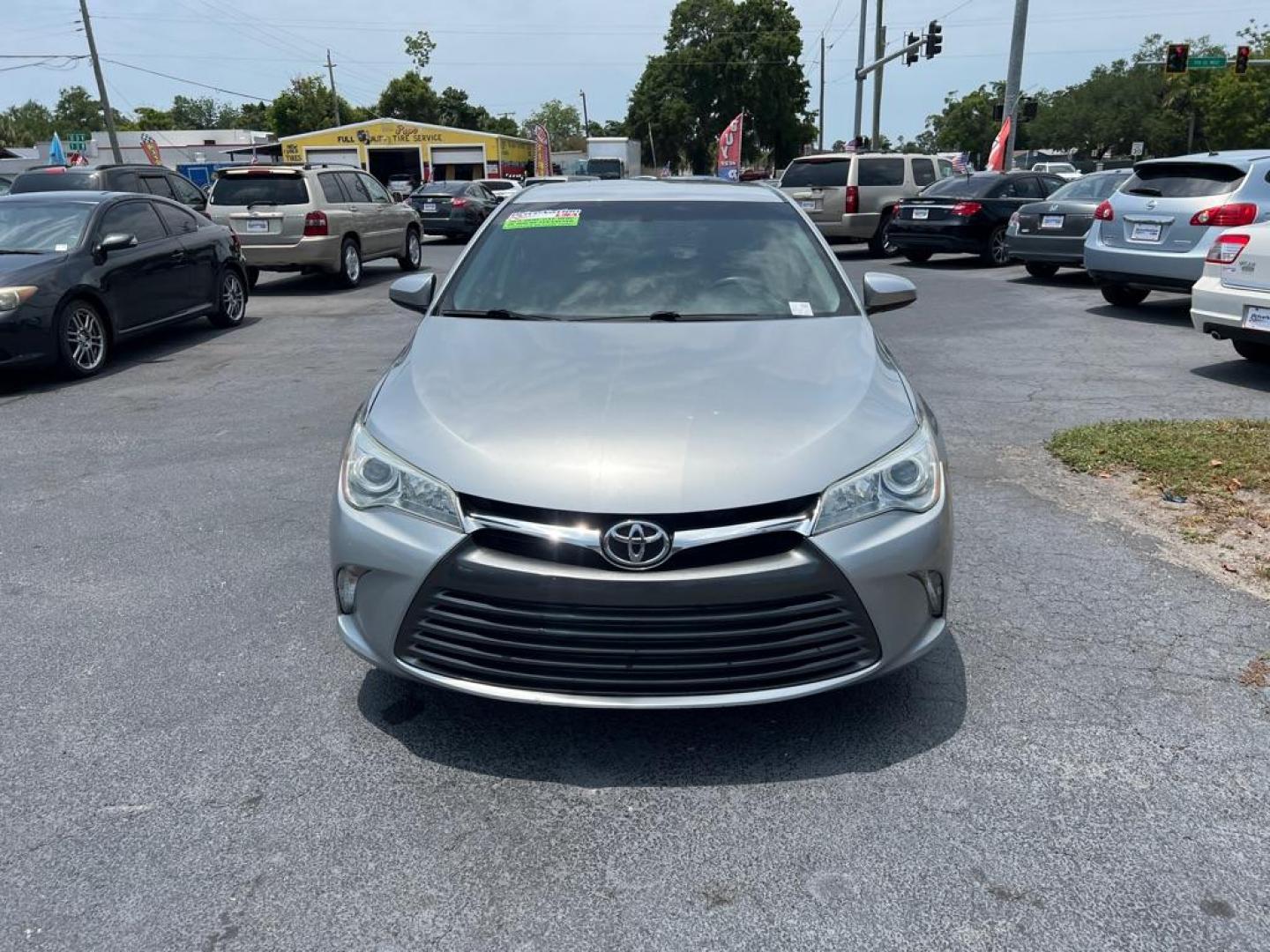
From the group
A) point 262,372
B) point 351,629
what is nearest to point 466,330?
point 351,629

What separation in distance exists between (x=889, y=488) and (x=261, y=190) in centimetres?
1391

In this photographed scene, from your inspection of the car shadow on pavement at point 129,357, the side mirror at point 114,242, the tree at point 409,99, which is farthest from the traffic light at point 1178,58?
the tree at point 409,99

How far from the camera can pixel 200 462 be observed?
21.1ft

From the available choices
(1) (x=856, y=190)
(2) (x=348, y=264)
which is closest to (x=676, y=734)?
(2) (x=348, y=264)

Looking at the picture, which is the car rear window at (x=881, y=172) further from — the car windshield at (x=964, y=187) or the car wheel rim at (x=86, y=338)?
the car wheel rim at (x=86, y=338)

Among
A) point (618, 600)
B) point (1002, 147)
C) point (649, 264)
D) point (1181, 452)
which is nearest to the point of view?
point (618, 600)

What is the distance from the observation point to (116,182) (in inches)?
520

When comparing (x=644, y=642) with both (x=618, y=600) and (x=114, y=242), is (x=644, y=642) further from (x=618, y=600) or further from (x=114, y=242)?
(x=114, y=242)

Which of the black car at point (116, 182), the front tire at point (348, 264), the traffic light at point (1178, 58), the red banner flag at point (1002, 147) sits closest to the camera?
the black car at point (116, 182)

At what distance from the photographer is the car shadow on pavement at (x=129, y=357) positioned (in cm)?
881

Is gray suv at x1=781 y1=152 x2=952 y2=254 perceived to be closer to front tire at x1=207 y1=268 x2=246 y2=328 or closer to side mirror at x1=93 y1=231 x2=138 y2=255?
front tire at x1=207 y1=268 x2=246 y2=328

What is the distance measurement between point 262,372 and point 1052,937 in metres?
8.41

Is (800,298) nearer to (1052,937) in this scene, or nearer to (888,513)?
(888,513)

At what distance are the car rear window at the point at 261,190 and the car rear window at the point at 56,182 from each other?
1.95 metres
